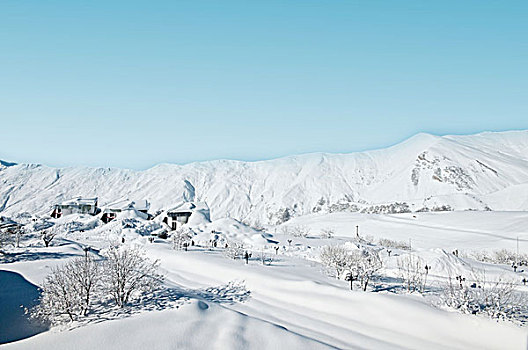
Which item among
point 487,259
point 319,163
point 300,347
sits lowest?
point 487,259

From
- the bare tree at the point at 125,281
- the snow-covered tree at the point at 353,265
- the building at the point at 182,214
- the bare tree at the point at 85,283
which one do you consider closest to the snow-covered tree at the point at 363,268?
the snow-covered tree at the point at 353,265

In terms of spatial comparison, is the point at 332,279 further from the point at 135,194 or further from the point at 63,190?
the point at 63,190

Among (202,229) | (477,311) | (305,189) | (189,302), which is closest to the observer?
(477,311)

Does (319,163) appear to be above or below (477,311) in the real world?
above

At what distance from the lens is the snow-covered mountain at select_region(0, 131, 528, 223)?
10956 cm

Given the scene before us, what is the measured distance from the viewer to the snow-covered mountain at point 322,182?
359 feet

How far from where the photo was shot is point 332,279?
2166 centimetres

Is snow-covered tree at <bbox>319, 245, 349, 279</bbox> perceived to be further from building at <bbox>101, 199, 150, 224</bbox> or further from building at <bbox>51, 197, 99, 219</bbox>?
building at <bbox>51, 197, 99, 219</bbox>

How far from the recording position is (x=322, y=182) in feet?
495

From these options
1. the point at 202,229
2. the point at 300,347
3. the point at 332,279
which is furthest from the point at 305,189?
the point at 300,347

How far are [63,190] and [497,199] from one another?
532 ft

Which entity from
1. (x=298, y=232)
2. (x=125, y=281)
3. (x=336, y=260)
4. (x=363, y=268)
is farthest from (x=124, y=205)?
(x=363, y=268)

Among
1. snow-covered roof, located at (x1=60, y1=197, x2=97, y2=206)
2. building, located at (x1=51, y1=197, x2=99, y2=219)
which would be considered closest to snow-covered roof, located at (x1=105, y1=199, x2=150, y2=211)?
snow-covered roof, located at (x1=60, y1=197, x2=97, y2=206)

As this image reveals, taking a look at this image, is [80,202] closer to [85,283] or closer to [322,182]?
[85,283]
